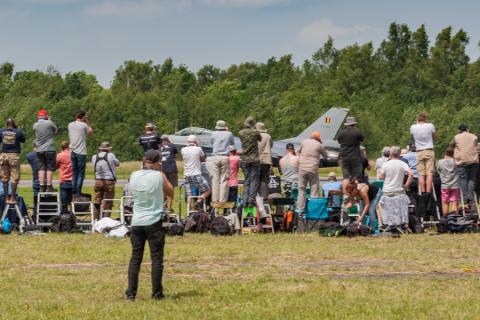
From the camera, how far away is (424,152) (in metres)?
22.6

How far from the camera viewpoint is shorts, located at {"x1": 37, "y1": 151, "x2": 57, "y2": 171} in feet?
73.3

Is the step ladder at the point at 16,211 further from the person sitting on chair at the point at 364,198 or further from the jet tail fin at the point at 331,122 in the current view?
the jet tail fin at the point at 331,122

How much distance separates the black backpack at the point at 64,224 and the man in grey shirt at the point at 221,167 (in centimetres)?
309

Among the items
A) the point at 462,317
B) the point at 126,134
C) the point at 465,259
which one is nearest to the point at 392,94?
the point at 126,134

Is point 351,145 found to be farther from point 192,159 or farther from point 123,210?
point 123,210

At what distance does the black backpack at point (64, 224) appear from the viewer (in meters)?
20.9

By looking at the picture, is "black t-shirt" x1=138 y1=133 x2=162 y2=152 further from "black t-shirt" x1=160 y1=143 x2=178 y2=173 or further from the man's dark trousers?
the man's dark trousers

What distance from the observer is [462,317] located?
10859mm

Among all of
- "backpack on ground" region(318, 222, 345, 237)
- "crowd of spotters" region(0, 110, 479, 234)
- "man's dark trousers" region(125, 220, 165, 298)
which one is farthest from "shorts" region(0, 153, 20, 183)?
"man's dark trousers" region(125, 220, 165, 298)

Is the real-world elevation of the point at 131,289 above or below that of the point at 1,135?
below

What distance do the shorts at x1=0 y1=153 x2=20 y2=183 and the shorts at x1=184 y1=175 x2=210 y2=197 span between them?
12.0 feet

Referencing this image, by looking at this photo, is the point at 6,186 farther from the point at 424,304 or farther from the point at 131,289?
the point at 424,304

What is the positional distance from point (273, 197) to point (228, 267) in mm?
7016

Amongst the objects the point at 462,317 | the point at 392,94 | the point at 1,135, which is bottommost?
the point at 462,317
